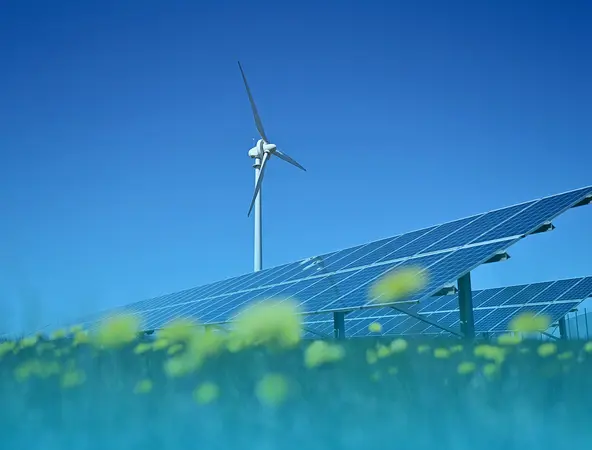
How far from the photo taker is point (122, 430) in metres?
5.42

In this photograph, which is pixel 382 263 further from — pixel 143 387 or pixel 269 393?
pixel 143 387

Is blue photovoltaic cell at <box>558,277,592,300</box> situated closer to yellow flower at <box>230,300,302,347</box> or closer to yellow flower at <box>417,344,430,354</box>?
yellow flower at <box>417,344,430,354</box>

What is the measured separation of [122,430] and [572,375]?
5860 millimetres

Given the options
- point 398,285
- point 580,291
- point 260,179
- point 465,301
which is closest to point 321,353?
point 398,285

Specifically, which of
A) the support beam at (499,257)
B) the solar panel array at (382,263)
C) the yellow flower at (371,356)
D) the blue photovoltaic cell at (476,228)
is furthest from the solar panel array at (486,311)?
the yellow flower at (371,356)

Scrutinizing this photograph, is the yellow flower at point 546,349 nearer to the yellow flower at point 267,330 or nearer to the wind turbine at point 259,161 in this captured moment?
the yellow flower at point 267,330

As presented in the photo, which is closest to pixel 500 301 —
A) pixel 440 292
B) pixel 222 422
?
pixel 440 292

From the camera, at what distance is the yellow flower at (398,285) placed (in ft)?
38.1

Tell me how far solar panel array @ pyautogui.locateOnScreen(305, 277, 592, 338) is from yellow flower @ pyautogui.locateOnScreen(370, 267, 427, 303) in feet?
28.9

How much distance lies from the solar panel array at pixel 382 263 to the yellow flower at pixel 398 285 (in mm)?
203

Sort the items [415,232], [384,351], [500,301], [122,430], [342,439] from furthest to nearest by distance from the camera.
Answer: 1. [500,301]
2. [415,232]
3. [384,351]
4. [342,439]
5. [122,430]

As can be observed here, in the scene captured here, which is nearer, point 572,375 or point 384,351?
point 384,351

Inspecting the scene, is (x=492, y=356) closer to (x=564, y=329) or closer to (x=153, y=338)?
(x=153, y=338)

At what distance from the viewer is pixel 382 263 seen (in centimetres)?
1516
